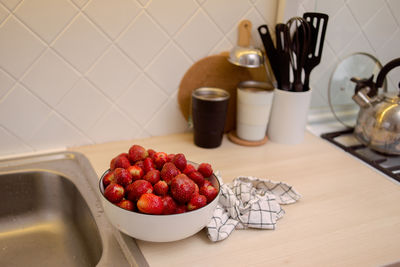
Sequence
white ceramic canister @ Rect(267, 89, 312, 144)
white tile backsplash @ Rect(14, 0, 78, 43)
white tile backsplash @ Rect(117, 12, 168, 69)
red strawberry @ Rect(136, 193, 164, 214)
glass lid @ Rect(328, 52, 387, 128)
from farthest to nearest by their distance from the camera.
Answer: glass lid @ Rect(328, 52, 387, 128) < white ceramic canister @ Rect(267, 89, 312, 144) < white tile backsplash @ Rect(117, 12, 168, 69) < white tile backsplash @ Rect(14, 0, 78, 43) < red strawberry @ Rect(136, 193, 164, 214)

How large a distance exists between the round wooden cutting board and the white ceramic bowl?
527 mm

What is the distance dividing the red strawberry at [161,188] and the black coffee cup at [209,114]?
0.41m

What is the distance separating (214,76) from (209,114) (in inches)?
6.8

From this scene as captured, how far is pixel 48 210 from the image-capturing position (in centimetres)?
95

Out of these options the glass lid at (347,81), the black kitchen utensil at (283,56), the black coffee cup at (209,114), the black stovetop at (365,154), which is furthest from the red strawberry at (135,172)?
the glass lid at (347,81)

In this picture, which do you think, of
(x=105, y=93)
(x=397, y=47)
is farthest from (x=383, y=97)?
(x=105, y=93)

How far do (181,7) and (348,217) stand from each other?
2.36 ft

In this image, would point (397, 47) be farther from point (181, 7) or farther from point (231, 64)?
point (181, 7)

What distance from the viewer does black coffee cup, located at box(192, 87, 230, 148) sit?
103 cm

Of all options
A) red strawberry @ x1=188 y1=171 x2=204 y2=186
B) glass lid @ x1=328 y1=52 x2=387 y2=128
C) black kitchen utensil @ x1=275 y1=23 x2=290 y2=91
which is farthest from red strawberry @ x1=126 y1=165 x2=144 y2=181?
glass lid @ x1=328 y1=52 x2=387 y2=128

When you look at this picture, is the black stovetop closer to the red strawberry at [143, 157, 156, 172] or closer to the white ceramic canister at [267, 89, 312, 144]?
the white ceramic canister at [267, 89, 312, 144]

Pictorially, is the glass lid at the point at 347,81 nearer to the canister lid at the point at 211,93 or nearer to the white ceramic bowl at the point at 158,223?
the canister lid at the point at 211,93

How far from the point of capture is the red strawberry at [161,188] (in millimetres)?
662

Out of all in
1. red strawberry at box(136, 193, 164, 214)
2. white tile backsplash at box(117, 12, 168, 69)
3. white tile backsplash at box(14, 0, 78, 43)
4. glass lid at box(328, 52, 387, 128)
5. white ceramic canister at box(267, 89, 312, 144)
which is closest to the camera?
red strawberry at box(136, 193, 164, 214)
